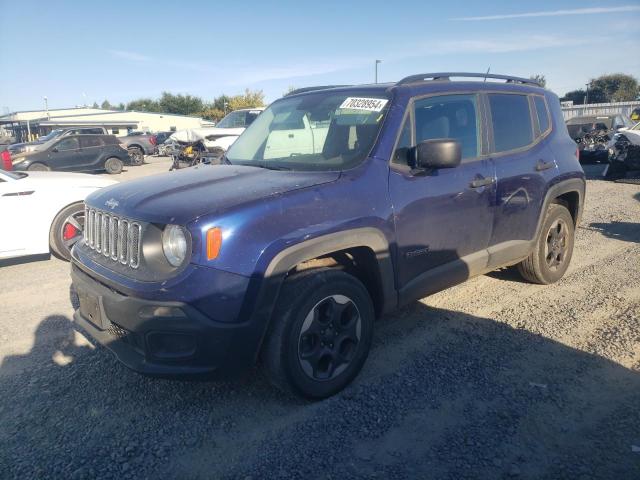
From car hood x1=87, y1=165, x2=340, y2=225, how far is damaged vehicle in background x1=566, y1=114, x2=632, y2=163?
50.1 feet

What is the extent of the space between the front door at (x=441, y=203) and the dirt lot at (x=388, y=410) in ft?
2.00

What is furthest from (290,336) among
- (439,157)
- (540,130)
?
(540,130)

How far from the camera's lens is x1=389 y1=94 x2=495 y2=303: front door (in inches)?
132

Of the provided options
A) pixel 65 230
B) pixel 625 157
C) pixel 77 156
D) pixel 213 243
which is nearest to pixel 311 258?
pixel 213 243

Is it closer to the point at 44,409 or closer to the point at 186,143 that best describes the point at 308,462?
the point at 44,409

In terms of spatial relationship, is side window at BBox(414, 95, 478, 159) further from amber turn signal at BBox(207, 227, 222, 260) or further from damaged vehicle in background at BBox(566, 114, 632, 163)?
damaged vehicle in background at BBox(566, 114, 632, 163)

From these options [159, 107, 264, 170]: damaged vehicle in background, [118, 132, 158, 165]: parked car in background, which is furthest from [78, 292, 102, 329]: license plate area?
[118, 132, 158, 165]: parked car in background

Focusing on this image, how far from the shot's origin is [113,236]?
9.96 feet

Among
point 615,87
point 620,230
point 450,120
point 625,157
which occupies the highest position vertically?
point 615,87

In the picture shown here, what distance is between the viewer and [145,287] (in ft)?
8.61

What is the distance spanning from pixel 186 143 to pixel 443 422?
1409cm

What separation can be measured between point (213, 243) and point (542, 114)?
146 inches

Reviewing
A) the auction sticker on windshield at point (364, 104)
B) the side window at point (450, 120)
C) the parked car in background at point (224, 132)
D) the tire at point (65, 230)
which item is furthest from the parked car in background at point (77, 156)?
the side window at point (450, 120)

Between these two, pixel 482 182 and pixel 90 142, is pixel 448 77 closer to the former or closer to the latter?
pixel 482 182
